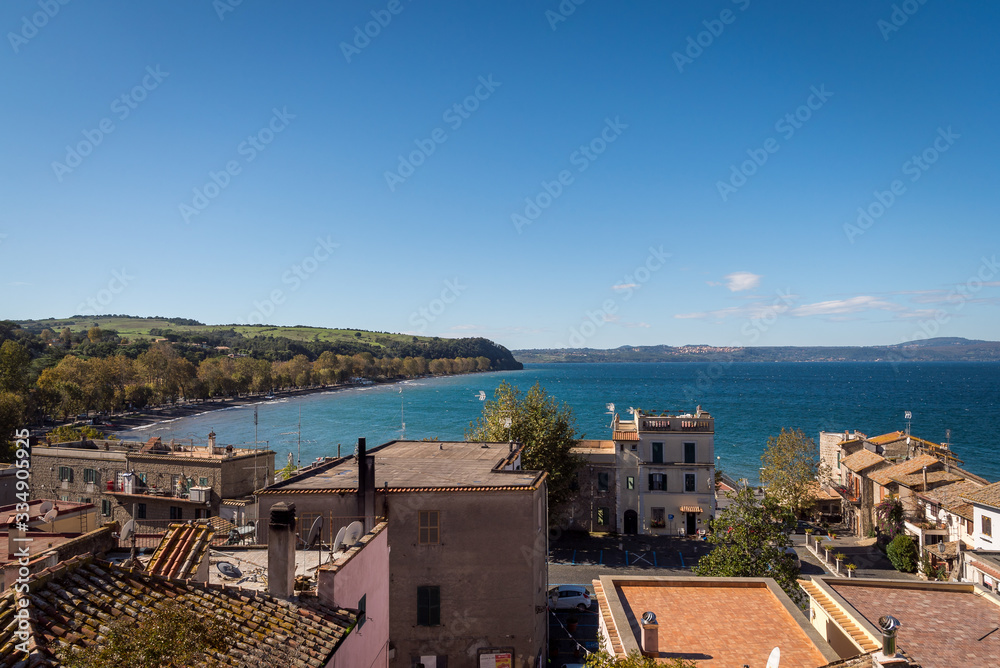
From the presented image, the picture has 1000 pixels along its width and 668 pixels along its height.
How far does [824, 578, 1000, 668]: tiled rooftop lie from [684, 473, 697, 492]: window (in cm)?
2611

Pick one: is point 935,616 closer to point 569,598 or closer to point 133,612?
point 133,612

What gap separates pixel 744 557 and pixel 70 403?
95.5 m

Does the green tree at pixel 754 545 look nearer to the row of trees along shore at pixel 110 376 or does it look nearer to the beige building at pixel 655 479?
the beige building at pixel 655 479

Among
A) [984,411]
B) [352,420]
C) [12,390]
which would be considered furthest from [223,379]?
[984,411]

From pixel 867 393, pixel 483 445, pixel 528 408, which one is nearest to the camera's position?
pixel 483 445

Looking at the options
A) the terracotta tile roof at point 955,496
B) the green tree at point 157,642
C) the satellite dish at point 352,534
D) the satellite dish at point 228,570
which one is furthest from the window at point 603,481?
the green tree at point 157,642

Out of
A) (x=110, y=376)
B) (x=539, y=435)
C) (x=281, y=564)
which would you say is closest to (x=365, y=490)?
(x=281, y=564)

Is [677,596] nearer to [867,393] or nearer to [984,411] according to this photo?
[984,411]

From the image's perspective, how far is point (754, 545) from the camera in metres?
19.3

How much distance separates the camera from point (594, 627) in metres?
24.0

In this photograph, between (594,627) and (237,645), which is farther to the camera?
(594,627)

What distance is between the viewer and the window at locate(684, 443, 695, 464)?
3881cm

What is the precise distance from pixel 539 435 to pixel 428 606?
20.3 meters

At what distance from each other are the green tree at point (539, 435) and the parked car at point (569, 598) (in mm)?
9593
